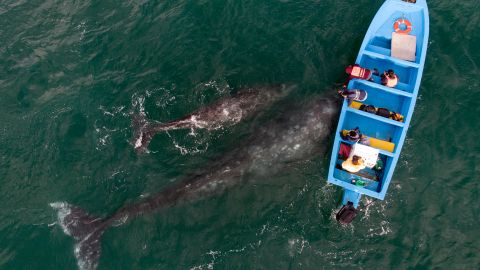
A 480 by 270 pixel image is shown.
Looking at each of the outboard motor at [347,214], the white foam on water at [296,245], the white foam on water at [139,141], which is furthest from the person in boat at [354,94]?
the white foam on water at [139,141]

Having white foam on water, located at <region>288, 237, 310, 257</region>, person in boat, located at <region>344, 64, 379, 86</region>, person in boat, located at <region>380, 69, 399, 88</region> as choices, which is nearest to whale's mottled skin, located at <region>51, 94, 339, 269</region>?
person in boat, located at <region>344, 64, 379, 86</region>

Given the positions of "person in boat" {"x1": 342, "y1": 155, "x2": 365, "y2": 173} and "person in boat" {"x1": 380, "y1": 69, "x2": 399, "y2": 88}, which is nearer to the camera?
"person in boat" {"x1": 342, "y1": 155, "x2": 365, "y2": 173}

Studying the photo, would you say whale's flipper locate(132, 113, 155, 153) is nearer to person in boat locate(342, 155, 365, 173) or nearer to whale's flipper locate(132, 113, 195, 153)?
whale's flipper locate(132, 113, 195, 153)

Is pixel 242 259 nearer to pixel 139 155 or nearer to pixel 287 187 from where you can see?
pixel 287 187

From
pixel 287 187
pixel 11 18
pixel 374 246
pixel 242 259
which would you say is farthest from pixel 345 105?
pixel 11 18

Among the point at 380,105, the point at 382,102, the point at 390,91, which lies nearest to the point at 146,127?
the point at 380,105

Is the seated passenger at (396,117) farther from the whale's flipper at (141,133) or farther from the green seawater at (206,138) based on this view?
the whale's flipper at (141,133)

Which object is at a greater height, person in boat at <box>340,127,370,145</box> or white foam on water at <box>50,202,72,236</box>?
person in boat at <box>340,127,370,145</box>
